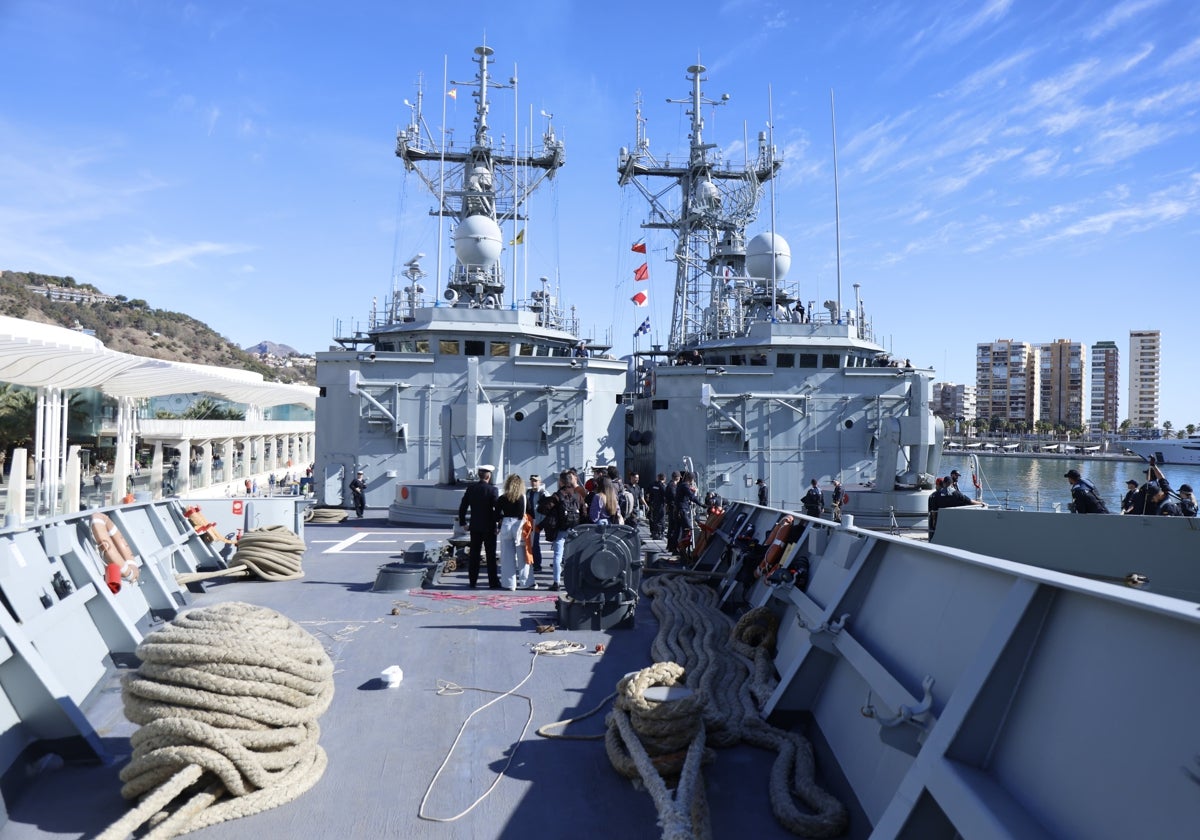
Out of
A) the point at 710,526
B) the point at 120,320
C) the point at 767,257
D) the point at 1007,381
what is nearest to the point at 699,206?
the point at 767,257

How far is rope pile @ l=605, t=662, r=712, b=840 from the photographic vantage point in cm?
312

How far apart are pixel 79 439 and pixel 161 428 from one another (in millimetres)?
5733

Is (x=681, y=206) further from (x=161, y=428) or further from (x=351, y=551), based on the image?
(x=351, y=551)

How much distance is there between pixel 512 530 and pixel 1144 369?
169 metres

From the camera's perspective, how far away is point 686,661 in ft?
16.2

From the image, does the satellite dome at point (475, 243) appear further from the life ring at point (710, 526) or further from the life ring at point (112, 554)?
the life ring at point (112, 554)

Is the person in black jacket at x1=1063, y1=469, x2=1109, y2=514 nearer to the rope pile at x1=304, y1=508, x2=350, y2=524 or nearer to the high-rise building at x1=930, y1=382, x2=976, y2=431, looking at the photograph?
the rope pile at x1=304, y1=508, x2=350, y2=524

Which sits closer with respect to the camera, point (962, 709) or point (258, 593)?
point (962, 709)

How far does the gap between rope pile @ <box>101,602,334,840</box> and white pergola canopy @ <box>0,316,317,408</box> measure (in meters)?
11.1

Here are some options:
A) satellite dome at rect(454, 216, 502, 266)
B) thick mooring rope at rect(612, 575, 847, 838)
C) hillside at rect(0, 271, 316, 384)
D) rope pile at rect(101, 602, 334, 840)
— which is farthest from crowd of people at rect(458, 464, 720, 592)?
hillside at rect(0, 271, 316, 384)

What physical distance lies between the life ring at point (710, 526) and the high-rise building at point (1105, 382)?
144400 millimetres

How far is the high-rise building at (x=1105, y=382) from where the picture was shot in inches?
5173

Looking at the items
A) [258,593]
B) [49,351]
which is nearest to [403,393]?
[49,351]

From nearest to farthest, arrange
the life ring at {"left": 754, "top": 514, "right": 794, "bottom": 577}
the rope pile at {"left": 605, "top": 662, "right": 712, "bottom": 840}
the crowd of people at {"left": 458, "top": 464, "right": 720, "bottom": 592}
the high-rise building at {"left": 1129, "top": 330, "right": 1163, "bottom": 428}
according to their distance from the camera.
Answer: the rope pile at {"left": 605, "top": 662, "right": 712, "bottom": 840}, the life ring at {"left": 754, "top": 514, "right": 794, "bottom": 577}, the crowd of people at {"left": 458, "top": 464, "right": 720, "bottom": 592}, the high-rise building at {"left": 1129, "top": 330, "right": 1163, "bottom": 428}
